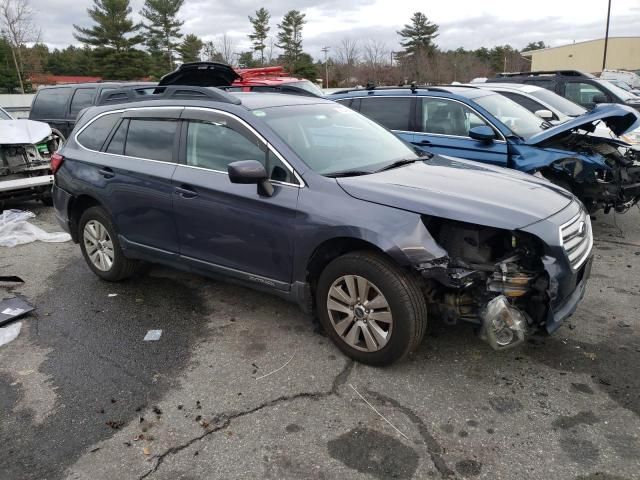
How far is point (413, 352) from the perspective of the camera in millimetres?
3703

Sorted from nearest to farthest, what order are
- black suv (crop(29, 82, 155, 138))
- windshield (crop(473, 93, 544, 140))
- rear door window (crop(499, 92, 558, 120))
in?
windshield (crop(473, 93, 544, 140))
rear door window (crop(499, 92, 558, 120))
black suv (crop(29, 82, 155, 138))

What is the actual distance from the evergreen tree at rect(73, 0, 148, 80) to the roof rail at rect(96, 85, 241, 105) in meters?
46.1

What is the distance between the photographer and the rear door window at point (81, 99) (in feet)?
34.8

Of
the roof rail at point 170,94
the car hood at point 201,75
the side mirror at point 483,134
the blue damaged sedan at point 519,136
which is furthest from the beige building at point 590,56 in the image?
the roof rail at point 170,94

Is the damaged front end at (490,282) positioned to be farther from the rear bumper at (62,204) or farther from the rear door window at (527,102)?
the rear door window at (527,102)

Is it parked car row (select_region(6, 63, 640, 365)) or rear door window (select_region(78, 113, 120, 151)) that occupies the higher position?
rear door window (select_region(78, 113, 120, 151))

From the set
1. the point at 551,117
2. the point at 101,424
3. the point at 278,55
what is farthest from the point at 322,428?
the point at 278,55

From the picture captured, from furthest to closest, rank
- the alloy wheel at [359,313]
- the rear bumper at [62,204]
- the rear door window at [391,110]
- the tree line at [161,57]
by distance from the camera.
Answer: the tree line at [161,57]
the rear door window at [391,110]
the rear bumper at [62,204]
the alloy wheel at [359,313]

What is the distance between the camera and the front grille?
128 inches

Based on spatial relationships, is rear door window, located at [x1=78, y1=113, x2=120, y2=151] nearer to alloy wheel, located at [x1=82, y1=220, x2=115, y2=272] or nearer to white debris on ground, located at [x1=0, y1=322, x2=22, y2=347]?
alloy wheel, located at [x1=82, y1=220, x2=115, y2=272]

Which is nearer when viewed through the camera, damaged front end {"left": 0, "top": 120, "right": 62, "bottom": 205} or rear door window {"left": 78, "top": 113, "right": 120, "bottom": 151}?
rear door window {"left": 78, "top": 113, "right": 120, "bottom": 151}

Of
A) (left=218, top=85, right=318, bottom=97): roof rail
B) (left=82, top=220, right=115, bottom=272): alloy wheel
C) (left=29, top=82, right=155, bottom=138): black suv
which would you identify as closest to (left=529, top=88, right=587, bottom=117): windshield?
(left=218, top=85, right=318, bottom=97): roof rail

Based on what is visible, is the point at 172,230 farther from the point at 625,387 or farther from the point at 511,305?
the point at 625,387

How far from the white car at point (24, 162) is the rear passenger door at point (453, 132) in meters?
5.58
